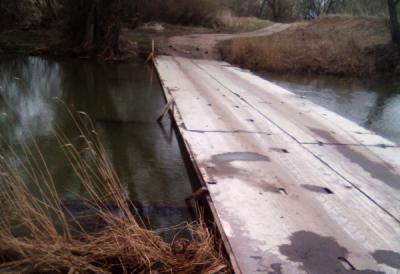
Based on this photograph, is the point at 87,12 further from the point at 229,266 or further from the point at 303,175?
the point at 229,266

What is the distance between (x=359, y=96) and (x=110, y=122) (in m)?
7.32

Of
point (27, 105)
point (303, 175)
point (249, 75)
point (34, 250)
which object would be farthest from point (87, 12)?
point (34, 250)

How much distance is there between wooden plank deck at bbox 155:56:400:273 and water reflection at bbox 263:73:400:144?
1.29 metres

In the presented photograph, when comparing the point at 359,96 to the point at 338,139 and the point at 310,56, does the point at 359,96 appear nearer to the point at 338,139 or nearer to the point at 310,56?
the point at 310,56

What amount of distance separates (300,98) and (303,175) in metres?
4.71

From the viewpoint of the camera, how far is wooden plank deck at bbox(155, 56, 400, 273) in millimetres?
3227

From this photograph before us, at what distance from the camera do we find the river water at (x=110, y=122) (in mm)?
4777

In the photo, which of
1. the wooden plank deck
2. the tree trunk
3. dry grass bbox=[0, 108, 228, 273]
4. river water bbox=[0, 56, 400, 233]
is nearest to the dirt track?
river water bbox=[0, 56, 400, 233]

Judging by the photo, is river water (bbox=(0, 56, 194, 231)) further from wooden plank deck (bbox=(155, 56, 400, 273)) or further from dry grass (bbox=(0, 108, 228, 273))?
dry grass (bbox=(0, 108, 228, 273))

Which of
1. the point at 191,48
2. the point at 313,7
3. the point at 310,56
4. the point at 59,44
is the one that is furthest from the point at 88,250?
the point at 313,7

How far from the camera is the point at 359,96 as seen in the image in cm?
1125

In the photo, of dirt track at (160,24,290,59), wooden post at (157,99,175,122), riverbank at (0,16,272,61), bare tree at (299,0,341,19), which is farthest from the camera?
bare tree at (299,0,341,19)

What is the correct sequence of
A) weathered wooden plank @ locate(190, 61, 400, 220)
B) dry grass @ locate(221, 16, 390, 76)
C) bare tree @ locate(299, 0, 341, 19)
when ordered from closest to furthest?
weathered wooden plank @ locate(190, 61, 400, 220) → dry grass @ locate(221, 16, 390, 76) → bare tree @ locate(299, 0, 341, 19)

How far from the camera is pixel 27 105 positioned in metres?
7.62
